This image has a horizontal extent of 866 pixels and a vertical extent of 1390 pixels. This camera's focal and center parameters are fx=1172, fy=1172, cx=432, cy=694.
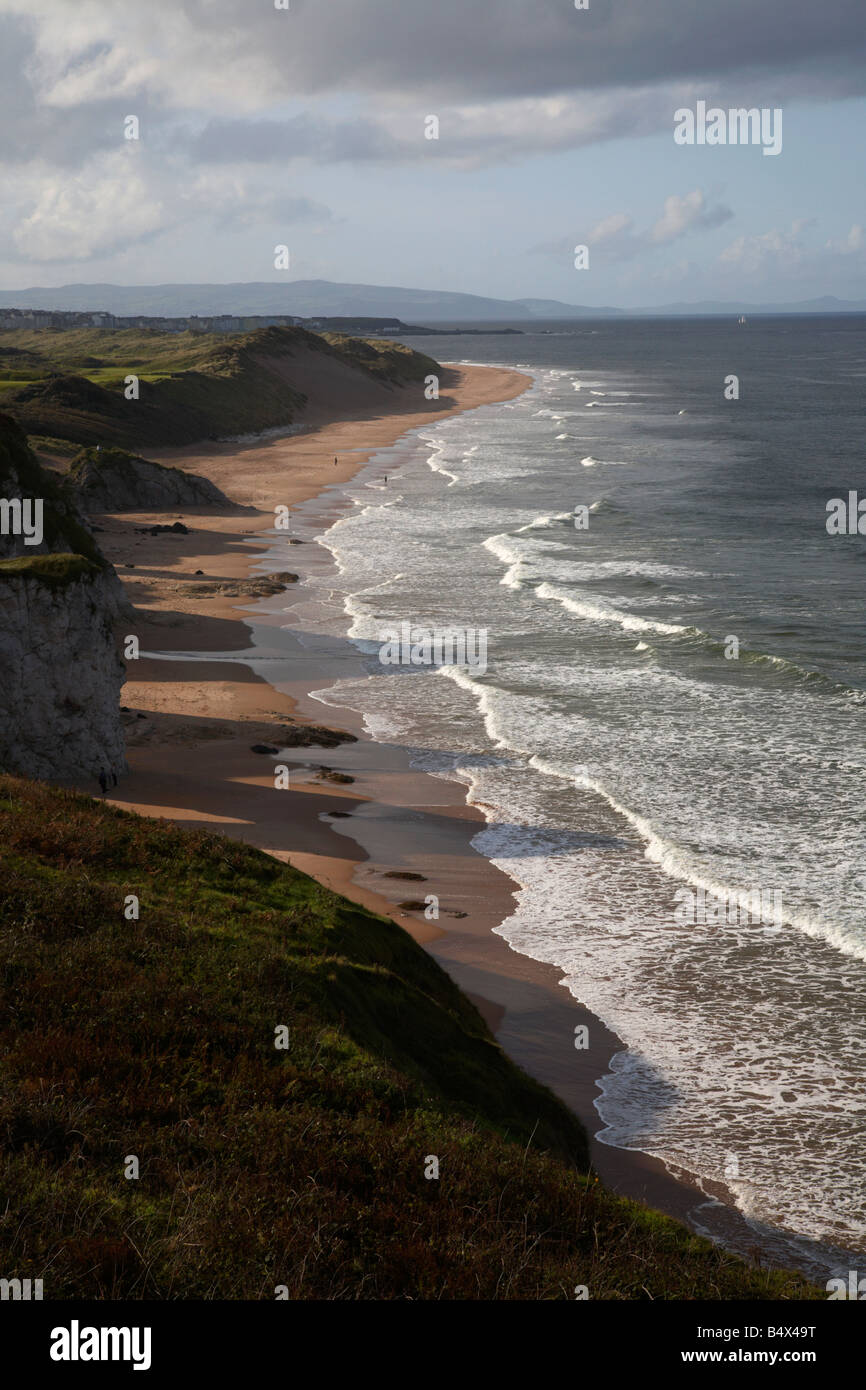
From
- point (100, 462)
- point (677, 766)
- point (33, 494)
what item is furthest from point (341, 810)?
point (100, 462)

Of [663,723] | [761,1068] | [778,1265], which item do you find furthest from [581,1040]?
[663,723]

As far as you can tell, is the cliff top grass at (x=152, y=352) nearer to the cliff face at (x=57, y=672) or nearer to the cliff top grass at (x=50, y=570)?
the cliff top grass at (x=50, y=570)

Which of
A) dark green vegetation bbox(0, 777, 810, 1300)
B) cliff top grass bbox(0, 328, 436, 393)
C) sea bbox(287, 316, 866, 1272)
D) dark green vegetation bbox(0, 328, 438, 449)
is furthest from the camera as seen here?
cliff top grass bbox(0, 328, 436, 393)

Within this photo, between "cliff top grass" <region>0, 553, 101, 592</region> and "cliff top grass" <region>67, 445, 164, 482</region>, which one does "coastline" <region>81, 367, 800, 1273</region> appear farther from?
"cliff top grass" <region>67, 445, 164, 482</region>

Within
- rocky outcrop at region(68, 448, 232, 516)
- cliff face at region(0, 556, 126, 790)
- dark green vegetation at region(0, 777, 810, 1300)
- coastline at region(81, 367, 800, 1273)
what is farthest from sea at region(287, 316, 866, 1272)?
rocky outcrop at region(68, 448, 232, 516)

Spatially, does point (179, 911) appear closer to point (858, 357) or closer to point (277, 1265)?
point (277, 1265)

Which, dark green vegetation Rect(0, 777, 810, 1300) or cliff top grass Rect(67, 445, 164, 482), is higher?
cliff top grass Rect(67, 445, 164, 482)
